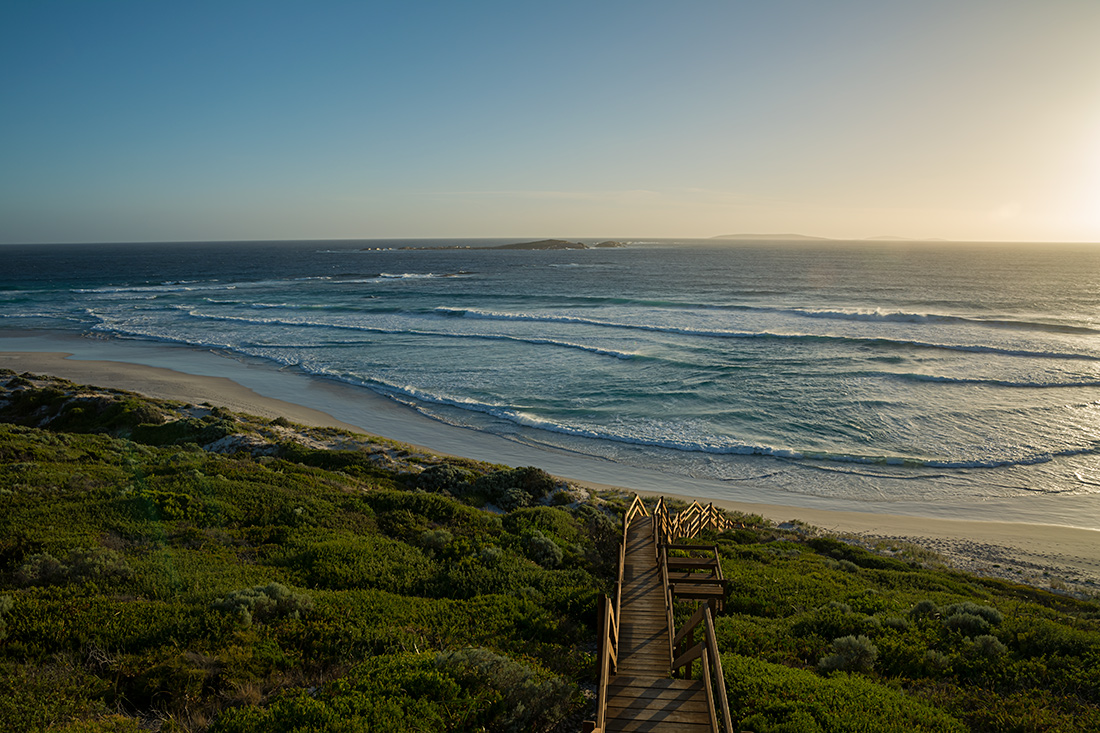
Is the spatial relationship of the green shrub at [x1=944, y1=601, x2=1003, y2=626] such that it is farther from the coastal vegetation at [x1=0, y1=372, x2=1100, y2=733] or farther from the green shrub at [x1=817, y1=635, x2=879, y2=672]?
the green shrub at [x1=817, y1=635, x2=879, y2=672]

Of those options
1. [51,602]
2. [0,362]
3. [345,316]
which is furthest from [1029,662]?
[345,316]

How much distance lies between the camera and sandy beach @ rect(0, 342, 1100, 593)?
15758mm

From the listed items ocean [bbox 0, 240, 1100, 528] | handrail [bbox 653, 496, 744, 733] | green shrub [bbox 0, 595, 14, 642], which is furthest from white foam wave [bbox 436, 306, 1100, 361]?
green shrub [bbox 0, 595, 14, 642]

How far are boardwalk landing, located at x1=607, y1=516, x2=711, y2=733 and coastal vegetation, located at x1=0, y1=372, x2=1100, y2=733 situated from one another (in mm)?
553

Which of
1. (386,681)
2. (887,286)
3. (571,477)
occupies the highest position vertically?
(887,286)

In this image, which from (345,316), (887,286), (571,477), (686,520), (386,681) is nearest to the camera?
(386,681)

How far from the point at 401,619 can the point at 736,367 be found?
107ft

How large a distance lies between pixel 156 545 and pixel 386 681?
615 centimetres

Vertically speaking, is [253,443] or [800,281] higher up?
[800,281]

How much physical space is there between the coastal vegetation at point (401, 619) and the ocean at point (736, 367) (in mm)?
9144

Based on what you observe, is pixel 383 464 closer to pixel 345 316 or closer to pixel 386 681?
pixel 386 681

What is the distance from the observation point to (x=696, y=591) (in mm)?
9664

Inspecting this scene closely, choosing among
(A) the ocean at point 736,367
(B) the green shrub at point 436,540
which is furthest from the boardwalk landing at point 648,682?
(A) the ocean at point 736,367

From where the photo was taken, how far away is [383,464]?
62.5 ft
